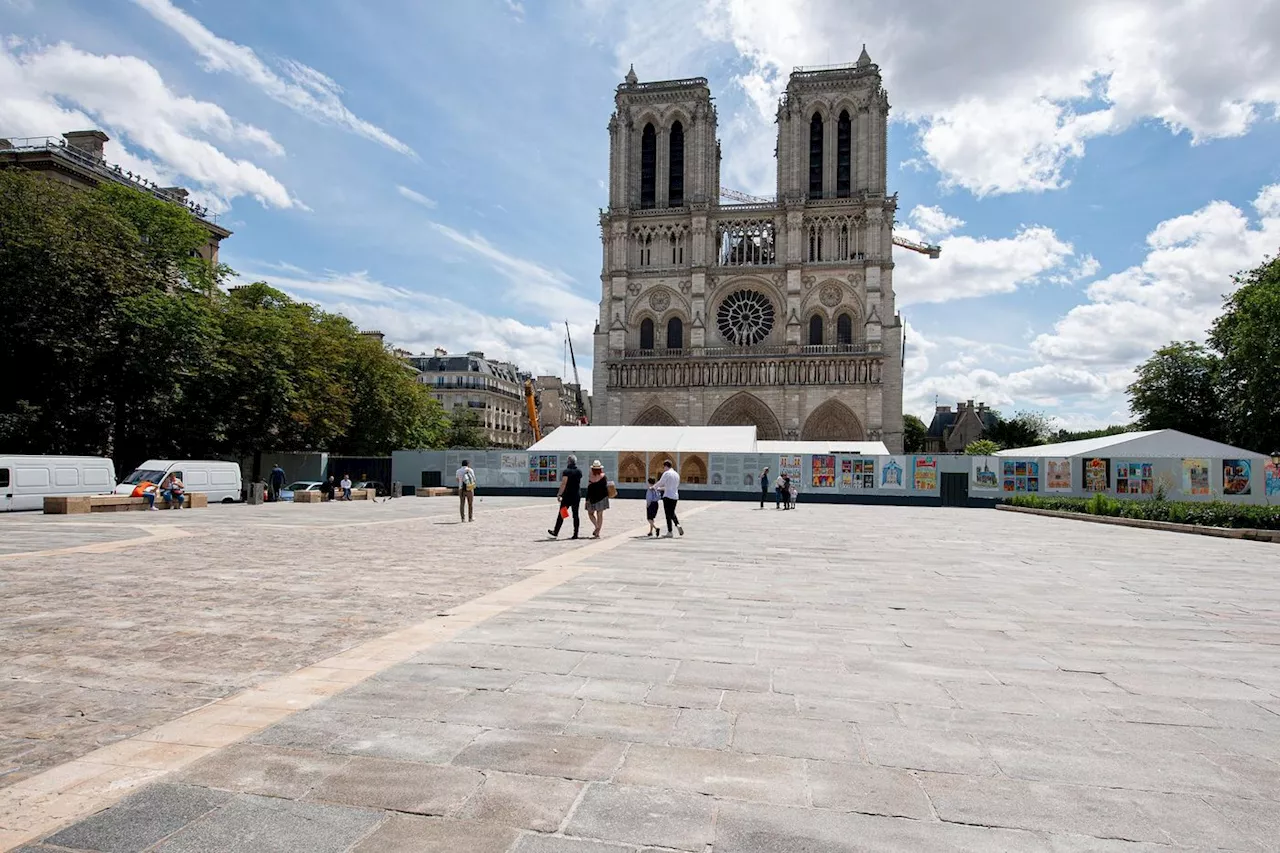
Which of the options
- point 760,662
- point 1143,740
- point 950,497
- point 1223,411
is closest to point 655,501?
point 760,662

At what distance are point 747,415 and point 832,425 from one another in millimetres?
6615

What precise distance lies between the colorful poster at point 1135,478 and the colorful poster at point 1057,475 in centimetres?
172

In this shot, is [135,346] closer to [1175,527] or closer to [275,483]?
[275,483]

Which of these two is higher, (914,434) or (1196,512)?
(914,434)

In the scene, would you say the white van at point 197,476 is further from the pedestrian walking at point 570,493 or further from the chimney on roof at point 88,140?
the chimney on roof at point 88,140

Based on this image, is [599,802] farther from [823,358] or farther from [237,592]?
[823,358]

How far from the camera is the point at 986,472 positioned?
101 feet

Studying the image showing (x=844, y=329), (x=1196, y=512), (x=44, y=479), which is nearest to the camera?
(x=1196, y=512)

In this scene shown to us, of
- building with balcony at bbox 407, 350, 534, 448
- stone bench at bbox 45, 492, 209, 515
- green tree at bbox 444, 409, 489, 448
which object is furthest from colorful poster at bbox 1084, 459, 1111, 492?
building with balcony at bbox 407, 350, 534, 448

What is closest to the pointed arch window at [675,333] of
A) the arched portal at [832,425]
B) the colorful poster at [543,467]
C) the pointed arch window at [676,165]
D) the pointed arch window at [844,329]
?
the pointed arch window at [676,165]

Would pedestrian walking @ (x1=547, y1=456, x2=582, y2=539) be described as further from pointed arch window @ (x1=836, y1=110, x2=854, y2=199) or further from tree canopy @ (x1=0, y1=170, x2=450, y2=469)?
pointed arch window @ (x1=836, y1=110, x2=854, y2=199)

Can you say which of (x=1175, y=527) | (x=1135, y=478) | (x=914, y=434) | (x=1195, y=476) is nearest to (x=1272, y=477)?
(x=1195, y=476)

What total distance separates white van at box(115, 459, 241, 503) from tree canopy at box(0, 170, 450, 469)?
108 inches

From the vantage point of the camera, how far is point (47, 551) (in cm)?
1035
